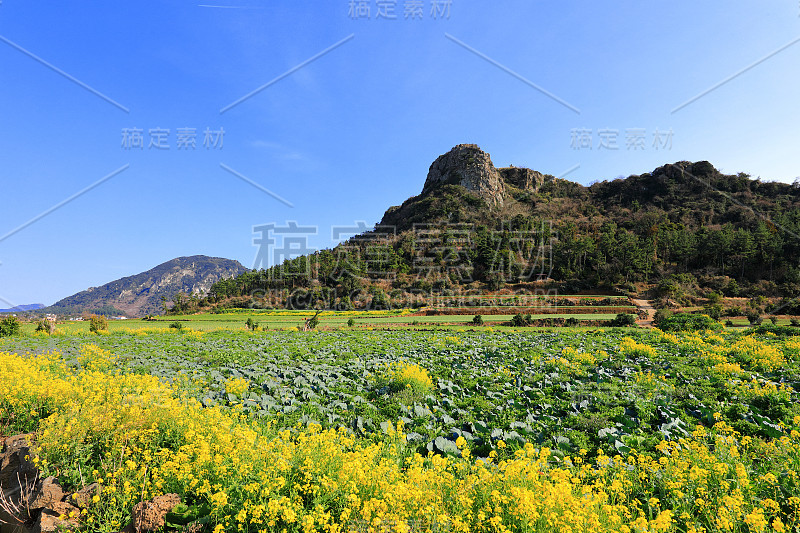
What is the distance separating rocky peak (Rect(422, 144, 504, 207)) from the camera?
14375cm

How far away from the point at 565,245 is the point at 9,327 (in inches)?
4005

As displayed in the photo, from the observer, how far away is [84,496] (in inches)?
173

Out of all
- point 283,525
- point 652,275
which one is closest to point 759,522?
point 283,525

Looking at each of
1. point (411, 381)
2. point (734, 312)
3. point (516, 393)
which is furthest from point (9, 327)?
point (734, 312)

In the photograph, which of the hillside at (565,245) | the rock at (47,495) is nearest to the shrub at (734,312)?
the hillside at (565,245)

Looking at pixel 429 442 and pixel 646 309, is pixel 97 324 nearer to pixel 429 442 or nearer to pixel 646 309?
pixel 429 442

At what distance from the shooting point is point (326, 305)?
250ft

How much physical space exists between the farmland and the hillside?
58.8m

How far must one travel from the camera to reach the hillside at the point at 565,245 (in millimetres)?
73875

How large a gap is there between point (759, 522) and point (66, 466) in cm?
912

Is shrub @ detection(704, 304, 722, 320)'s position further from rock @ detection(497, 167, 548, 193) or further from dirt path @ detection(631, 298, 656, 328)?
A: rock @ detection(497, 167, 548, 193)

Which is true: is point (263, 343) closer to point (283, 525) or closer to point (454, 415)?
point (454, 415)

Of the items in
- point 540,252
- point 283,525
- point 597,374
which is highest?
point 540,252

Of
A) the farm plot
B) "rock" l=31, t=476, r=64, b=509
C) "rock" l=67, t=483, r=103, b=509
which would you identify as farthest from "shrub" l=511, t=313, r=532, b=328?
"rock" l=31, t=476, r=64, b=509
